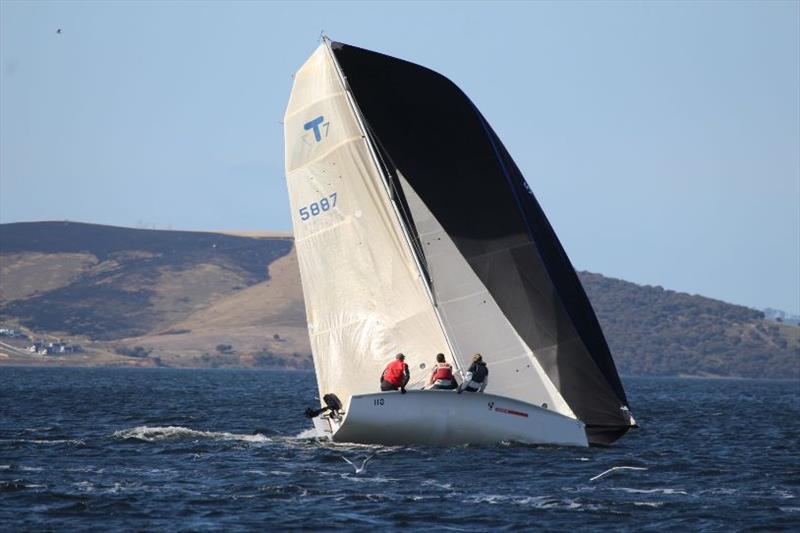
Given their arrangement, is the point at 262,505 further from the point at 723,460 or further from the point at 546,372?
the point at 723,460

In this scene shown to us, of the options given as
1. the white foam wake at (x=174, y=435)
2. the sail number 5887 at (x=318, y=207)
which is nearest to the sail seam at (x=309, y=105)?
the sail number 5887 at (x=318, y=207)

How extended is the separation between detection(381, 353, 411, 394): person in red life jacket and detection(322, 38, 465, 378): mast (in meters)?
1.63

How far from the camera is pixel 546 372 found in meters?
31.4

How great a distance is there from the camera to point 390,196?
31.4 meters

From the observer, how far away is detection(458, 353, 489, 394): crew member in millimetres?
29672

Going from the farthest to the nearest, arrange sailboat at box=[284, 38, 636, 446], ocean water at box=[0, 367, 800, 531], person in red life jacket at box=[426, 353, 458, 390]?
sailboat at box=[284, 38, 636, 446] < person in red life jacket at box=[426, 353, 458, 390] < ocean water at box=[0, 367, 800, 531]

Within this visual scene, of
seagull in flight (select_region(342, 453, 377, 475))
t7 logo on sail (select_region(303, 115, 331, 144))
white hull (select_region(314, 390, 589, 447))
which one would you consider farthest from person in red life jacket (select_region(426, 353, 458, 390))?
t7 logo on sail (select_region(303, 115, 331, 144))

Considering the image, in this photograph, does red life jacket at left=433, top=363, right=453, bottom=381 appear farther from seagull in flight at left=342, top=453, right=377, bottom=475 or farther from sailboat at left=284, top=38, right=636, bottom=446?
seagull in flight at left=342, top=453, right=377, bottom=475

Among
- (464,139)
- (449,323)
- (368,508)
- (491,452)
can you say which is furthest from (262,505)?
(464,139)

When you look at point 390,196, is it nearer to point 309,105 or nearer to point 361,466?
point 309,105

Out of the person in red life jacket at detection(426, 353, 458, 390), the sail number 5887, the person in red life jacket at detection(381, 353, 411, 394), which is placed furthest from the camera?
the sail number 5887

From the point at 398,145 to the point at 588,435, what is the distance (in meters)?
7.18

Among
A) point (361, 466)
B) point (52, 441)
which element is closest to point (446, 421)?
point (361, 466)

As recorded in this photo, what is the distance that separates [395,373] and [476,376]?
63.0 inches
